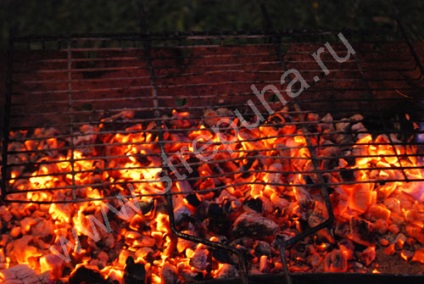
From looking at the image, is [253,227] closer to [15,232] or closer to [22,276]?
[22,276]

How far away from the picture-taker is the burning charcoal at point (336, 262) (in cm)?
258

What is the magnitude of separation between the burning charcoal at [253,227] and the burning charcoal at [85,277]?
76cm

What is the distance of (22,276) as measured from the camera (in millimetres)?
2471

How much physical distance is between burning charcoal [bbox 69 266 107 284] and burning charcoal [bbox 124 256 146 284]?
0.41 feet

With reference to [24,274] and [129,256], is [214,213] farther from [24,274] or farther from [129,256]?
[24,274]

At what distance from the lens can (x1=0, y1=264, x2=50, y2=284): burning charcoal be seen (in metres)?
2.45

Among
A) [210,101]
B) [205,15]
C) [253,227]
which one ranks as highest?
[205,15]

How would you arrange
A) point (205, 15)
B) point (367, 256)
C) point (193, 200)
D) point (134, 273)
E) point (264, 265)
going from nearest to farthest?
point (134, 273), point (264, 265), point (367, 256), point (193, 200), point (205, 15)

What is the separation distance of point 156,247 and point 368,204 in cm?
127

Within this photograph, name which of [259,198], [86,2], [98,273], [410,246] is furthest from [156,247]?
[86,2]

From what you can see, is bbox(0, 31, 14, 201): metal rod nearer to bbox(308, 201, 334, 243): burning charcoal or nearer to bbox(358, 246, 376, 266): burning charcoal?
bbox(308, 201, 334, 243): burning charcoal

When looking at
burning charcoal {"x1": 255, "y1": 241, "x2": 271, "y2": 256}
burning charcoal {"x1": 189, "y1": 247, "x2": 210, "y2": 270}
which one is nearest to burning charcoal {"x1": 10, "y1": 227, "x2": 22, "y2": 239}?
burning charcoal {"x1": 189, "y1": 247, "x2": 210, "y2": 270}

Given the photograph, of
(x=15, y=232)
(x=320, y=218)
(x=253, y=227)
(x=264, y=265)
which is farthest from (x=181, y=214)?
(x=15, y=232)

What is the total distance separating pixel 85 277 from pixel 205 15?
2.22 metres
